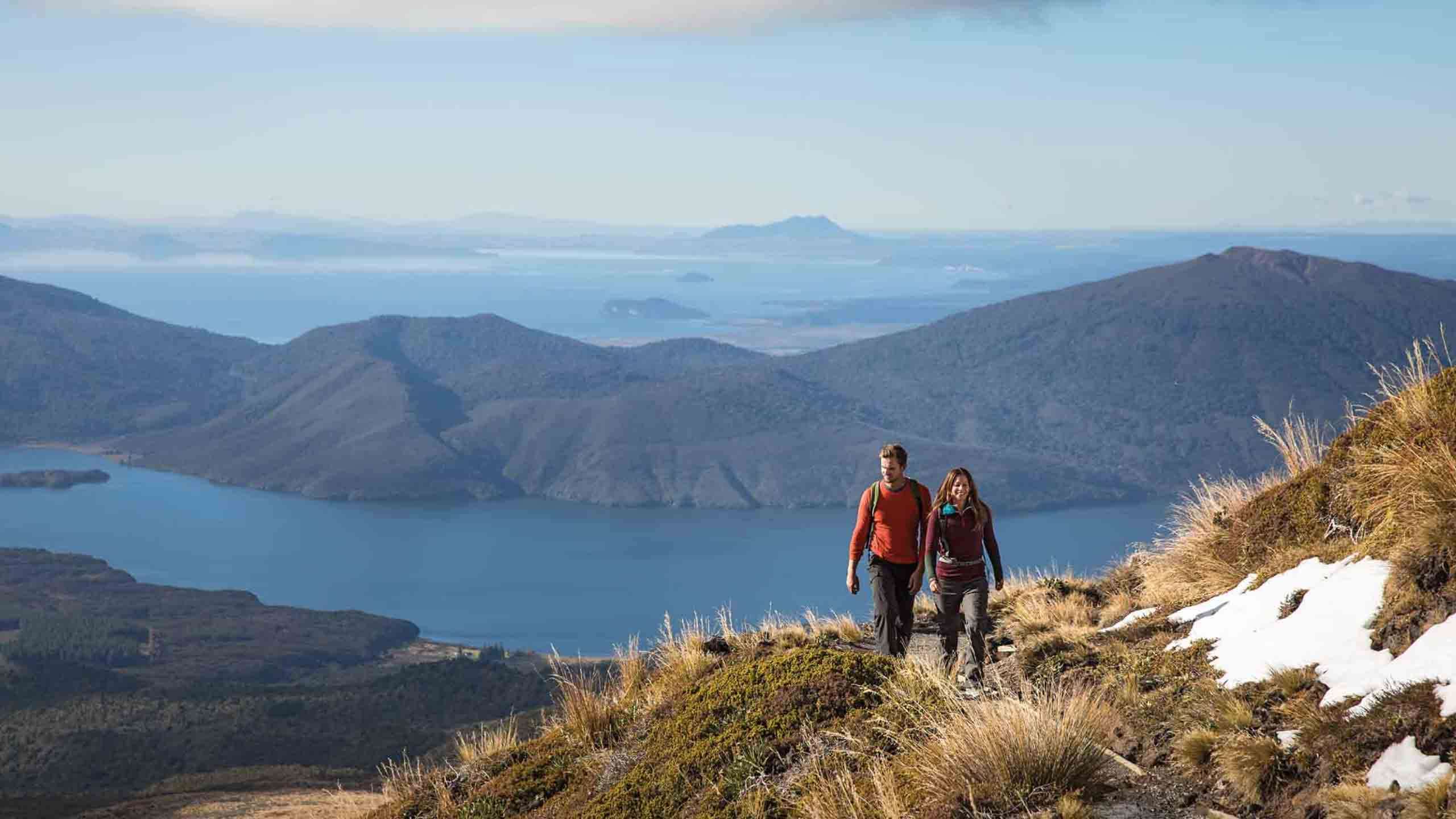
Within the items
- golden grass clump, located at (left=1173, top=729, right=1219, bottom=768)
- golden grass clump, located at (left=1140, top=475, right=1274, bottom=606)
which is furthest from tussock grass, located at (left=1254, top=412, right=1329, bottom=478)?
golden grass clump, located at (left=1173, top=729, right=1219, bottom=768)

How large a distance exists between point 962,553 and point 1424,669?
3.22 m

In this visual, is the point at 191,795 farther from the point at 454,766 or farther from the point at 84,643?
the point at 84,643

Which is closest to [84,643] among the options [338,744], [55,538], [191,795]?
[338,744]

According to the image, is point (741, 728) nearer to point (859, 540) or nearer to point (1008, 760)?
point (859, 540)

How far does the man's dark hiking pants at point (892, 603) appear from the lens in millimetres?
9609

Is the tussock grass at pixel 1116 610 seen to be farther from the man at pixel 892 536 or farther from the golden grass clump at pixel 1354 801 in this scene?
the golden grass clump at pixel 1354 801

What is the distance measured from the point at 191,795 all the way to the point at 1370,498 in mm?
22606

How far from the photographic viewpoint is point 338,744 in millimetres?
56062

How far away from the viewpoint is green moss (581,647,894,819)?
8.36 metres

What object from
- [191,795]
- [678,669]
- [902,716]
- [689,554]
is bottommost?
[689,554]

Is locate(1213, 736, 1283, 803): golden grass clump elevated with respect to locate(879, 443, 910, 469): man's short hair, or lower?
lower

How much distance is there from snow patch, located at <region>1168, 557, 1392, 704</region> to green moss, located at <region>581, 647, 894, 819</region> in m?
2.39

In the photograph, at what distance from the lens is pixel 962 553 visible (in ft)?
30.7

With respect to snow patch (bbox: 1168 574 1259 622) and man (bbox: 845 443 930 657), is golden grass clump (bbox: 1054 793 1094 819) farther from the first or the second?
snow patch (bbox: 1168 574 1259 622)
